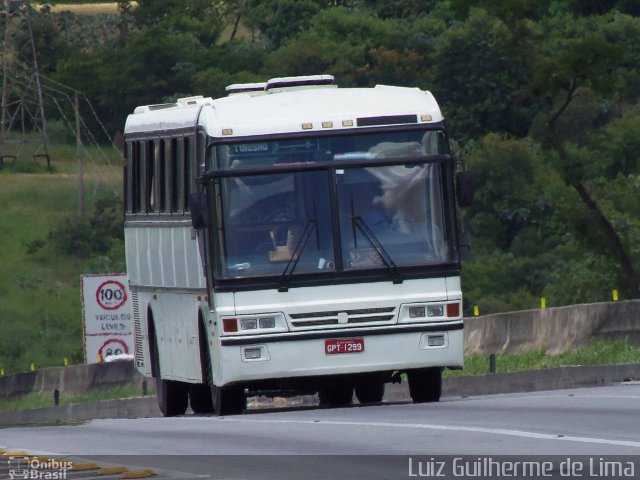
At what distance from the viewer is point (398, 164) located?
18344 mm

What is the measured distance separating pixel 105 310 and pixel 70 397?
7.22ft

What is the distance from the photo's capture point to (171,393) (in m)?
22.1

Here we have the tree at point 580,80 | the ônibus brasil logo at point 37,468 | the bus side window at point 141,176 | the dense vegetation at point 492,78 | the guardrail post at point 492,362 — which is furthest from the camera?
the dense vegetation at point 492,78

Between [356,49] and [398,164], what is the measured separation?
85.8m

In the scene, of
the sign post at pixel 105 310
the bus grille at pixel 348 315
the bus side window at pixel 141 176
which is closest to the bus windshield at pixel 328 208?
the bus grille at pixel 348 315

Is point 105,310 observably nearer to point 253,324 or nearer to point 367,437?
point 253,324

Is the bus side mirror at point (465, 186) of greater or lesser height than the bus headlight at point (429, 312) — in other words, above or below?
above

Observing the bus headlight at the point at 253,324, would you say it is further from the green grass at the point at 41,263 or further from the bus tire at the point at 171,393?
the green grass at the point at 41,263

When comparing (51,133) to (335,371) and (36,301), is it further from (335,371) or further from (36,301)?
(335,371)

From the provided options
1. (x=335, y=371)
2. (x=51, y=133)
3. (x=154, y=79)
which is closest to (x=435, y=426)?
(x=335, y=371)

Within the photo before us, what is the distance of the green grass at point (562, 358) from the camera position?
904 inches

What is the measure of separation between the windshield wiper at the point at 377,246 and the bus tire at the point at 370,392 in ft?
11.8

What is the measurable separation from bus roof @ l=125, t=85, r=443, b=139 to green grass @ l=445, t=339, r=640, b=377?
17.9ft

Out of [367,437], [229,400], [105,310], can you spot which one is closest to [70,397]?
[105,310]
